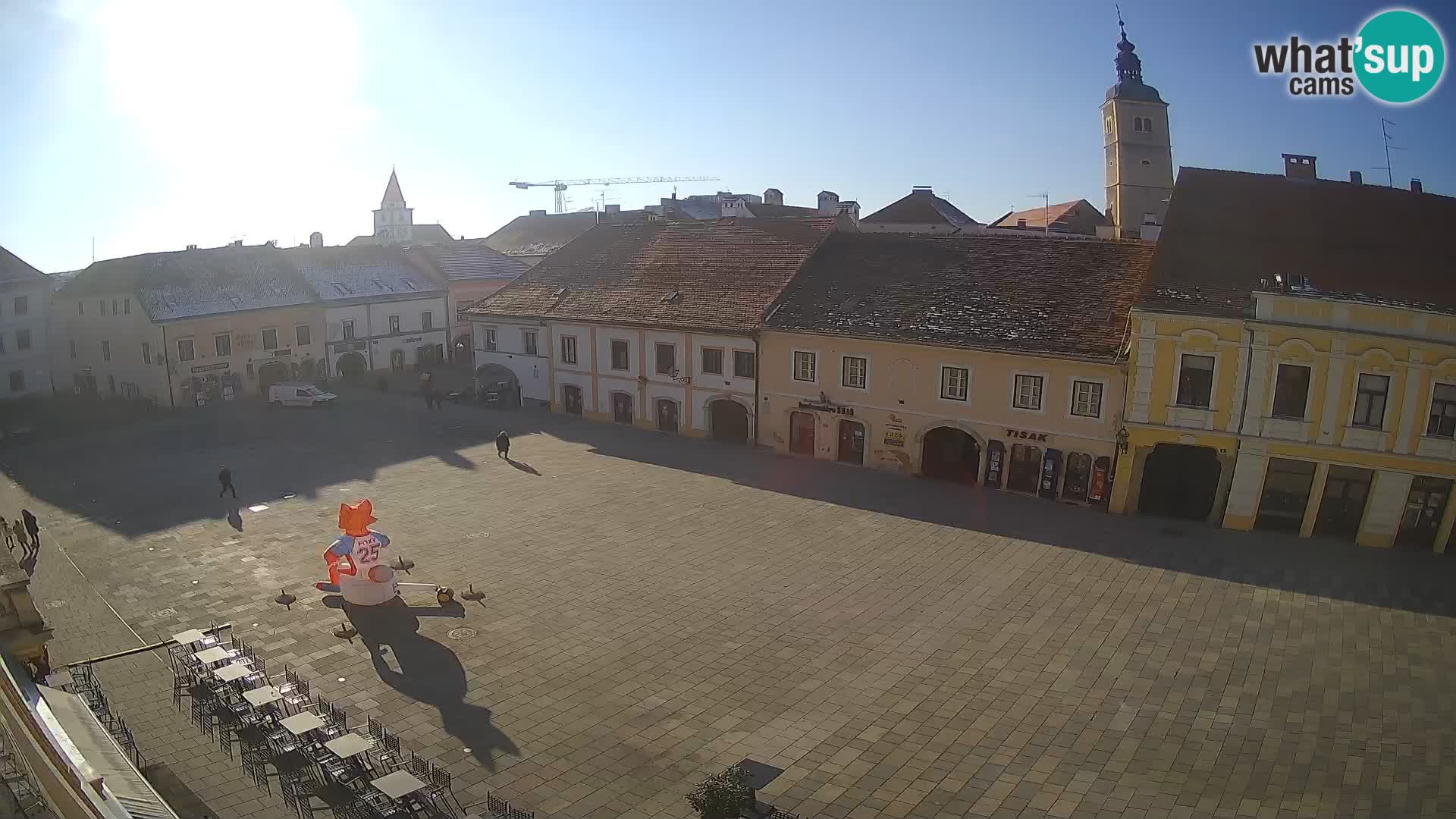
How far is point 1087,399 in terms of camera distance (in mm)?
30750

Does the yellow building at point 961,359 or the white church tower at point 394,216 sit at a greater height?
the white church tower at point 394,216

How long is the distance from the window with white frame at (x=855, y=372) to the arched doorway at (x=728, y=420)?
536cm

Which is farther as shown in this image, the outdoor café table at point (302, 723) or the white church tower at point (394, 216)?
the white church tower at point (394, 216)

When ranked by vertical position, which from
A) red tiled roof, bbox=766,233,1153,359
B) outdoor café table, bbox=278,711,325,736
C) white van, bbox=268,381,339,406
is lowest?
outdoor café table, bbox=278,711,325,736

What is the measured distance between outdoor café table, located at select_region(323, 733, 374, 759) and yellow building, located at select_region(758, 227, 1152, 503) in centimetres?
2267

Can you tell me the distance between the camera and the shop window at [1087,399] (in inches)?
1200

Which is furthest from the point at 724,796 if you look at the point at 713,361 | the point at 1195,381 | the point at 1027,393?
the point at 713,361

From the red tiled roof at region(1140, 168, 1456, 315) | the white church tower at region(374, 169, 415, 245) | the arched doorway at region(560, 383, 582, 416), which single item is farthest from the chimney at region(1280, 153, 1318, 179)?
the white church tower at region(374, 169, 415, 245)

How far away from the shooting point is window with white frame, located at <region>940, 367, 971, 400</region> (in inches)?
1297

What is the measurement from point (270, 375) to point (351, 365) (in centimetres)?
500

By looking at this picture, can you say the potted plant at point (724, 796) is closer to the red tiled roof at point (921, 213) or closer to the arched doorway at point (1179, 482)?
the arched doorway at point (1179, 482)

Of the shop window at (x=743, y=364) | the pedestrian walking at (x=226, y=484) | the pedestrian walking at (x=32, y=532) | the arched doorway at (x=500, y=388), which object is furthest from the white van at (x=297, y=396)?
the shop window at (x=743, y=364)

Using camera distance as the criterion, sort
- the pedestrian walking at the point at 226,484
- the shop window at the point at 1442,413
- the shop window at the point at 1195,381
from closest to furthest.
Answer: the shop window at the point at 1442,413 → the shop window at the point at 1195,381 → the pedestrian walking at the point at 226,484

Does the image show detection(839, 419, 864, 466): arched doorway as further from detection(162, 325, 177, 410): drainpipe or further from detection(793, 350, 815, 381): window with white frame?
detection(162, 325, 177, 410): drainpipe
